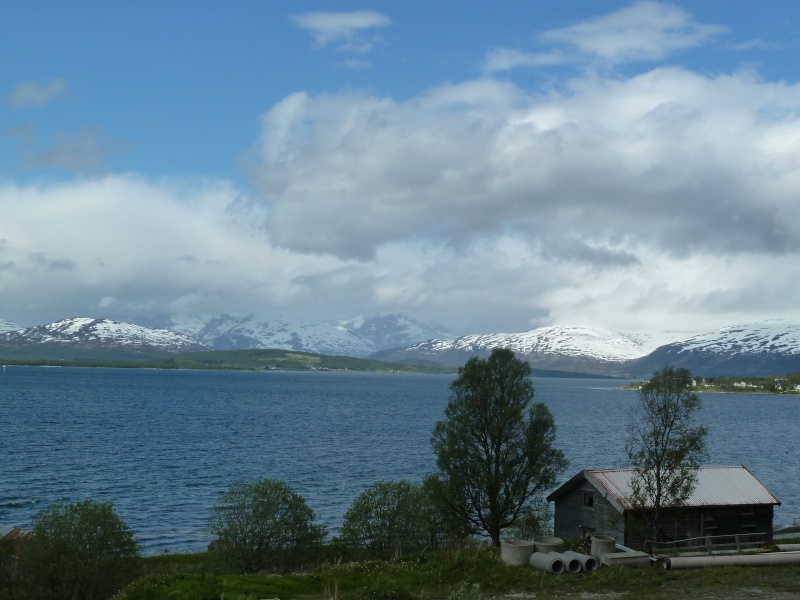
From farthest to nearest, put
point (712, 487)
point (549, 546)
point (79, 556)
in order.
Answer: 1. point (712, 487)
2. point (79, 556)
3. point (549, 546)

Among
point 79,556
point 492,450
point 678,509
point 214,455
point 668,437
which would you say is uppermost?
point 668,437

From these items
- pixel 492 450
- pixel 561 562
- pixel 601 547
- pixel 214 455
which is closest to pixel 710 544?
pixel 601 547

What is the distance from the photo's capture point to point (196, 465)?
9981cm

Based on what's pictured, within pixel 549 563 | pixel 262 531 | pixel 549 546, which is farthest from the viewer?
pixel 262 531

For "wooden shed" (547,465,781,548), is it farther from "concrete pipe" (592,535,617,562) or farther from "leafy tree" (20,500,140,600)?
"leafy tree" (20,500,140,600)

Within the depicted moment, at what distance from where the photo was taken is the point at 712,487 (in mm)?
50531

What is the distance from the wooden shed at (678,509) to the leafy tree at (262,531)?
18.2 m

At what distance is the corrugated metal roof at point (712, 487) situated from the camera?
157 ft

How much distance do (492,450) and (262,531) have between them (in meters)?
14.0

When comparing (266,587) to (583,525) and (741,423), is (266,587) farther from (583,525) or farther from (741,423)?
(741,423)

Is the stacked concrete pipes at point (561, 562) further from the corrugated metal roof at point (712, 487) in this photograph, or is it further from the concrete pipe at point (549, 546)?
the corrugated metal roof at point (712, 487)

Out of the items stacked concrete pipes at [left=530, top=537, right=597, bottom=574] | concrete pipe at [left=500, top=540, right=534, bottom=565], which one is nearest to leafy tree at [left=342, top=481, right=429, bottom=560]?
concrete pipe at [left=500, top=540, right=534, bottom=565]

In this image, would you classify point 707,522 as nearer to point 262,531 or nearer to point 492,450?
point 492,450

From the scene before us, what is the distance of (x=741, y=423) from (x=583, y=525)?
147 meters
